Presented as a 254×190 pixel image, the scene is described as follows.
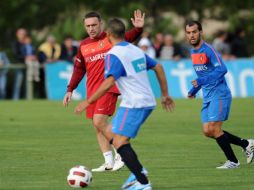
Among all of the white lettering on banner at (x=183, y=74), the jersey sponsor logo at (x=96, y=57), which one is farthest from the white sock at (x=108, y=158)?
the white lettering on banner at (x=183, y=74)

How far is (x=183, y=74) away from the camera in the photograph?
31.0 m

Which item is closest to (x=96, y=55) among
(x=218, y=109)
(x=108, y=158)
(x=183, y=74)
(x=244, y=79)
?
(x=108, y=158)

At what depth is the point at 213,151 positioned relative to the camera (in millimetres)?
15883

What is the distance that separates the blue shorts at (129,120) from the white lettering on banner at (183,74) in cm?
1990

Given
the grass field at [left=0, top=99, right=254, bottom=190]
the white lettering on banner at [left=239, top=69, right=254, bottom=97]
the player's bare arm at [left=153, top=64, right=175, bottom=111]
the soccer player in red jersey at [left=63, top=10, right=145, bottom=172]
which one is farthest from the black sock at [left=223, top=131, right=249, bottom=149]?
the white lettering on banner at [left=239, top=69, right=254, bottom=97]

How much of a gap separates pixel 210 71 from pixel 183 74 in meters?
17.3

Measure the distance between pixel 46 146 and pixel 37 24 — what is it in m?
27.1

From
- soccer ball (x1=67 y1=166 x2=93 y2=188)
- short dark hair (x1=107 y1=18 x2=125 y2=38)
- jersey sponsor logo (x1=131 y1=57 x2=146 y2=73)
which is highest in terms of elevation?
short dark hair (x1=107 y1=18 x2=125 y2=38)

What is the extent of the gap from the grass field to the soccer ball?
4.1 inches

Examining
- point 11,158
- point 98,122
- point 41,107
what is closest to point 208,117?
point 98,122

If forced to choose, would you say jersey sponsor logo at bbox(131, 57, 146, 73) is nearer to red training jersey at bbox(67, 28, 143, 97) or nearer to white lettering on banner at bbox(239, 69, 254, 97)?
red training jersey at bbox(67, 28, 143, 97)

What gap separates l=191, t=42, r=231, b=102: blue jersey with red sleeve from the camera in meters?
13.6

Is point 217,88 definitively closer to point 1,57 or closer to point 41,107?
point 41,107

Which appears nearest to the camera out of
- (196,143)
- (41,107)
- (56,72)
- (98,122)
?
(98,122)
